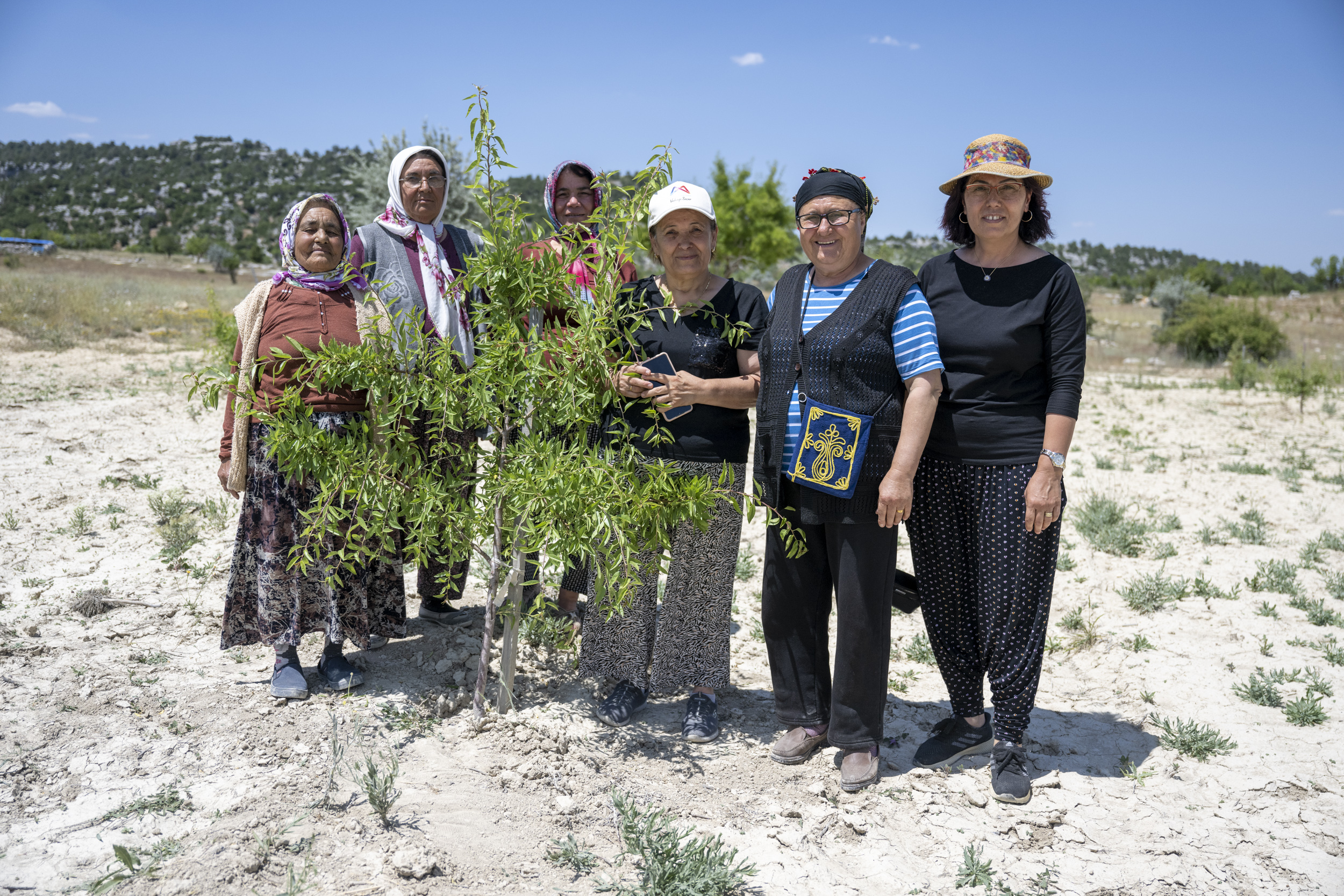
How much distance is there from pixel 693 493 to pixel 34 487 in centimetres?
560

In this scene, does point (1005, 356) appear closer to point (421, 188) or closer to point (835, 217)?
point (835, 217)

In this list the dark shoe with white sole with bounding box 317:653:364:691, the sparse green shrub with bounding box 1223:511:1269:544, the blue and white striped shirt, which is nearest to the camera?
the blue and white striped shirt

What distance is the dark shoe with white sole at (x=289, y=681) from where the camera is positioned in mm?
3240

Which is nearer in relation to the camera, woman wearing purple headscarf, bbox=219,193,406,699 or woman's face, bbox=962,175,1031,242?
woman's face, bbox=962,175,1031,242

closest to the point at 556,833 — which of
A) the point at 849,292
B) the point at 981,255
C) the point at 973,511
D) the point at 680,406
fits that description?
the point at 680,406

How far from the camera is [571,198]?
366 cm

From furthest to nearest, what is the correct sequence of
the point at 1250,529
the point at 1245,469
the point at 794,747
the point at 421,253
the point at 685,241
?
1. the point at 1245,469
2. the point at 1250,529
3. the point at 421,253
4. the point at 794,747
5. the point at 685,241

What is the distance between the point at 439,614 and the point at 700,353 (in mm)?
2134

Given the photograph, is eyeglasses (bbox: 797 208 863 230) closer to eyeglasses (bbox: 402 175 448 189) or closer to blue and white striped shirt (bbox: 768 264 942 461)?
blue and white striped shirt (bbox: 768 264 942 461)

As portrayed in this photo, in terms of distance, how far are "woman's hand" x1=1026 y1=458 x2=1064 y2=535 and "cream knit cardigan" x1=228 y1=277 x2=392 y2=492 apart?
237 cm

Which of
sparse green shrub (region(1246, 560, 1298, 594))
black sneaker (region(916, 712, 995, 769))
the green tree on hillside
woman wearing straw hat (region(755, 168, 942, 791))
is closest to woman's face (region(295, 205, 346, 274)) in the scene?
woman wearing straw hat (region(755, 168, 942, 791))

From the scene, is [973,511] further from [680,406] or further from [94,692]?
[94,692]

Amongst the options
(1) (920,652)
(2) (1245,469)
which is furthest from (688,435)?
(2) (1245,469)

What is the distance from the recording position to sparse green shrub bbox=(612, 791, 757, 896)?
7.43ft
